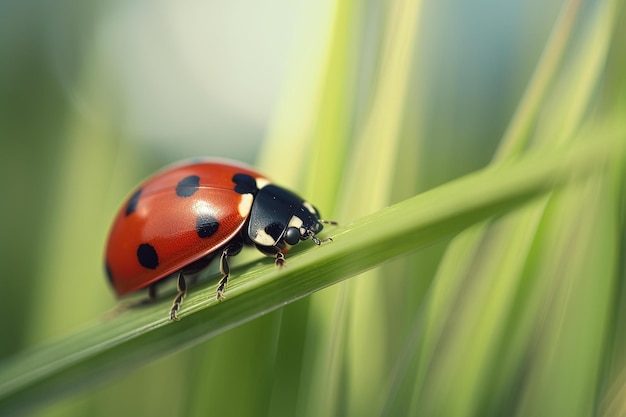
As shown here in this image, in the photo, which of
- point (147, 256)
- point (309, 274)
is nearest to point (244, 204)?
point (147, 256)

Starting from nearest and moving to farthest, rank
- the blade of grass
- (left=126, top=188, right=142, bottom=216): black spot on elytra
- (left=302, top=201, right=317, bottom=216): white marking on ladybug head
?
the blade of grass
(left=302, top=201, right=317, bottom=216): white marking on ladybug head
(left=126, top=188, right=142, bottom=216): black spot on elytra

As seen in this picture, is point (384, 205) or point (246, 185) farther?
point (246, 185)

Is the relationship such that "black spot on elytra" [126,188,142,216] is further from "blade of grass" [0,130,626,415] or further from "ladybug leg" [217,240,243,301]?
"blade of grass" [0,130,626,415]

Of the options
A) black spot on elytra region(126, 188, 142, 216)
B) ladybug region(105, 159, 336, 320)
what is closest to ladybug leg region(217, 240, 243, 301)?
ladybug region(105, 159, 336, 320)

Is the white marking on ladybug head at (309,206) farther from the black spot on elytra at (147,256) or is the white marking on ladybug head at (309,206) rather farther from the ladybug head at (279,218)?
the black spot on elytra at (147,256)

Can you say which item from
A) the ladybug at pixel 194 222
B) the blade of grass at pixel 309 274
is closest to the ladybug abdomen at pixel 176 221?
the ladybug at pixel 194 222

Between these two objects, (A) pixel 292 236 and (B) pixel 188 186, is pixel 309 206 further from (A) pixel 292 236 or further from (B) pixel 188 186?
(B) pixel 188 186

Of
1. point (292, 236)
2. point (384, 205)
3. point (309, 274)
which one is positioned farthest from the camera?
point (292, 236)
